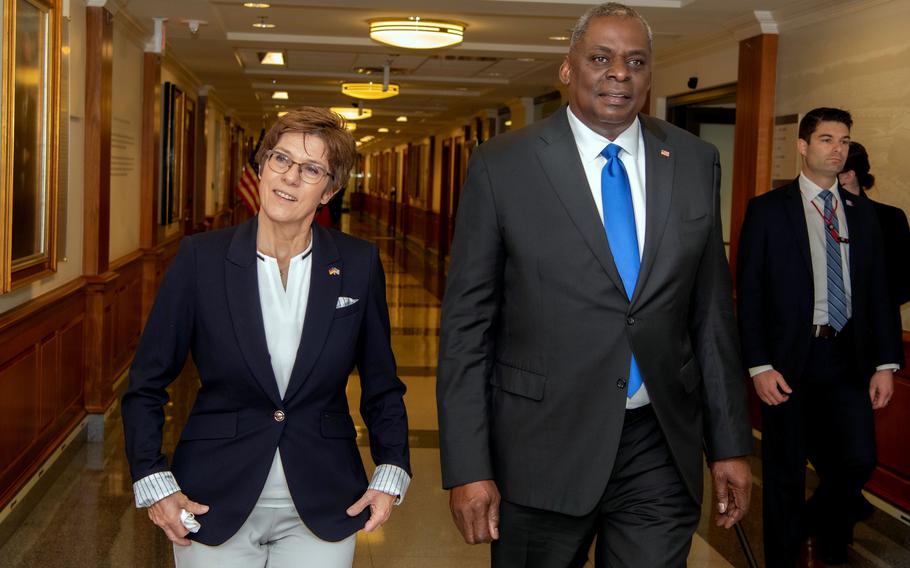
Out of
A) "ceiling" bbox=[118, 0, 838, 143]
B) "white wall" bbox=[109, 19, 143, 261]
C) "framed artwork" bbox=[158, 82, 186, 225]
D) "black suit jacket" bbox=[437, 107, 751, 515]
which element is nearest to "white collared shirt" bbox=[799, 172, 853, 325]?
"black suit jacket" bbox=[437, 107, 751, 515]

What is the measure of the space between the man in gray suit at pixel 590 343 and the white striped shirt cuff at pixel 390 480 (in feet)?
0.38

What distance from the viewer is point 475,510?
2293 mm

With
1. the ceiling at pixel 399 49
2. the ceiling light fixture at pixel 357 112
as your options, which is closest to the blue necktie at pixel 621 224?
the ceiling at pixel 399 49

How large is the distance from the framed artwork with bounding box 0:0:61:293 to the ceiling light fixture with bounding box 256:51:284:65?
21.5 ft

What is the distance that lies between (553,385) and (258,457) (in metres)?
0.64

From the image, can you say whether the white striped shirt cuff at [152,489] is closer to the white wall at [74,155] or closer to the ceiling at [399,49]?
the white wall at [74,155]

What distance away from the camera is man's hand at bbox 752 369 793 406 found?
3.78 m

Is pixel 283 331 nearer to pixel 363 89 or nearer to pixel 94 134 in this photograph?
pixel 94 134

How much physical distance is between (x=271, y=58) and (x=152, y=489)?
1044 cm

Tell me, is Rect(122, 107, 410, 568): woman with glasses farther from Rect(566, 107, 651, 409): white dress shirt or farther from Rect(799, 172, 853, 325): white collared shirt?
Rect(799, 172, 853, 325): white collared shirt

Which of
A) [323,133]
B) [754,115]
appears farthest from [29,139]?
[754,115]

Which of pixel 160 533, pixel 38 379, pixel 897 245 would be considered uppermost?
pixel 897 245

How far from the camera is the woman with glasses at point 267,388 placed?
2.13m

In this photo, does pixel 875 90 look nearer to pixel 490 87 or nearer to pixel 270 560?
pixel 270 560
